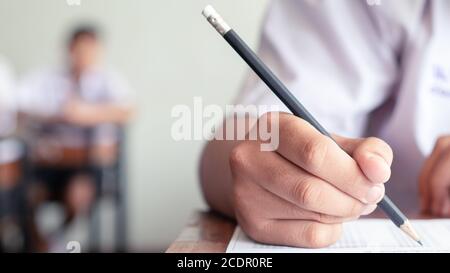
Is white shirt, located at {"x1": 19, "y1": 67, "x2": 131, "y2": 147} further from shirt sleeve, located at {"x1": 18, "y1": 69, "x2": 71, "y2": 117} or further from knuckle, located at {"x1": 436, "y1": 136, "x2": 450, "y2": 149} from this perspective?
knuckle, located at {"x1": 436, "y1": 136, "x2": 450, "y2": 149}

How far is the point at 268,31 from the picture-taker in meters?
0.38

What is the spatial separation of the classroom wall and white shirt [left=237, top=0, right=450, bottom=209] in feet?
0.12

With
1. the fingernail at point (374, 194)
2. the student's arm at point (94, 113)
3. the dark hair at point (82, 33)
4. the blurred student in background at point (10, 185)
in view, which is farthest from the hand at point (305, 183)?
the dark hair at point (82, 33)

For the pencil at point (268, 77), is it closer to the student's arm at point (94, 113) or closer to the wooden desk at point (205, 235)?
the wooden desk at point (205, 235)

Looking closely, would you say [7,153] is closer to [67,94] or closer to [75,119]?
[75,119]

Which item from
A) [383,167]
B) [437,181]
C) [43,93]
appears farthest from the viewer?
[43,93]

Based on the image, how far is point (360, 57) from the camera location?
15.1 inches

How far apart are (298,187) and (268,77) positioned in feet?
0.17

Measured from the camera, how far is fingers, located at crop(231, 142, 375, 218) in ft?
0.78

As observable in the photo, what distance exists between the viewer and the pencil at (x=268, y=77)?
0.78 ft

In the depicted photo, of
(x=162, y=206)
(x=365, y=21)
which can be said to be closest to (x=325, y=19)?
(x=365, y=21)

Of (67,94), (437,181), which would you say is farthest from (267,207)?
(67,94)
